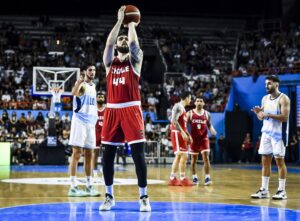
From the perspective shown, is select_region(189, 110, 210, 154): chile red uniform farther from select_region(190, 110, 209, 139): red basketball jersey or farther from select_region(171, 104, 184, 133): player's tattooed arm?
select_region(171, 104, 184, 133): player's tattooed arm

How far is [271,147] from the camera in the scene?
945 cm

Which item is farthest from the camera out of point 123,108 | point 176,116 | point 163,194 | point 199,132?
point 199,132

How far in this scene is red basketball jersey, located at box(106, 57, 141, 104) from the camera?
7.46m

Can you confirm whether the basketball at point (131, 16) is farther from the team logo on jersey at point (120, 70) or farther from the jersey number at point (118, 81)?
the jersey number at point (118, 81)

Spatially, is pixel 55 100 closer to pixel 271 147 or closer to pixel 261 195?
pixel 271 147

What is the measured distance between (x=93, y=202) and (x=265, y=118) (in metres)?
3.22

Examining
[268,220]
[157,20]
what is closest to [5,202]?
[268,220]

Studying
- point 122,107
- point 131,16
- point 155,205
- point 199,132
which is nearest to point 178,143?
point 199,132

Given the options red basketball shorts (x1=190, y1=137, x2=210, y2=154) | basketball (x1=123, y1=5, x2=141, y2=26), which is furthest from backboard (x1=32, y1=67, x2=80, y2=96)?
basketball (x1=123, y1=5, x2=141, y2=26)

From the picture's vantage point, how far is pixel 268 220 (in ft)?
21.2

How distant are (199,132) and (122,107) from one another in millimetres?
5771

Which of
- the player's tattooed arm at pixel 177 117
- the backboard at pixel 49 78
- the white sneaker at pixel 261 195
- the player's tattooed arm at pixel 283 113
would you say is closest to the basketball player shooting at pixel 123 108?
the white sneaker at pixel 261 195

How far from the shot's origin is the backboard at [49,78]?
72.7 feet

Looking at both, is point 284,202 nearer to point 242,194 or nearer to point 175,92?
point 242,194
